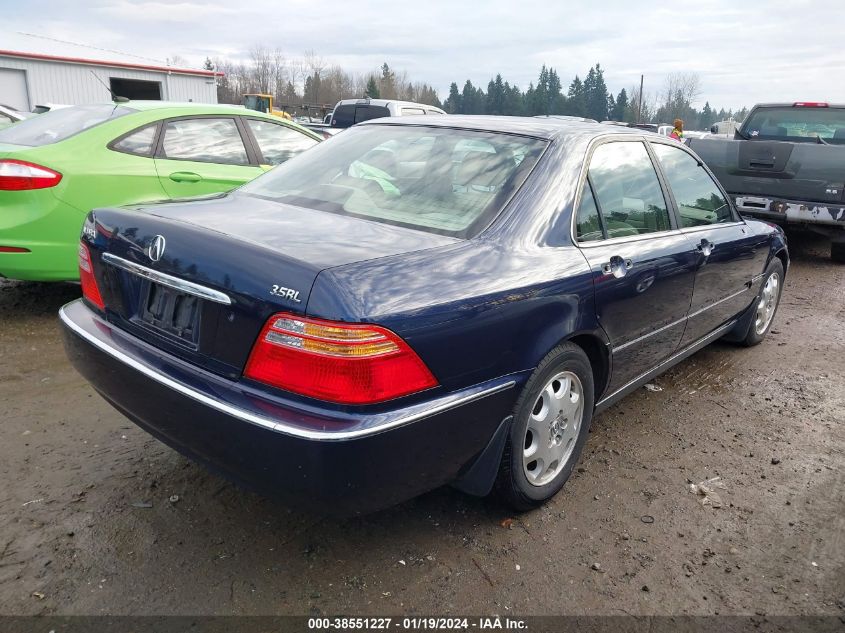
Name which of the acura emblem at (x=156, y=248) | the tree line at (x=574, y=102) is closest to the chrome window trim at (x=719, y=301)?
the acura emblem at (x=156, y=248)

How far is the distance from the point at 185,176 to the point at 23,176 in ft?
3.39

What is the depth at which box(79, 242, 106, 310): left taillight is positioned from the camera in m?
2.66

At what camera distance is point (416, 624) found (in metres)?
2.15

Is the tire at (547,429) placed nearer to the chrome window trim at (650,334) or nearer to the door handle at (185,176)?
the chrome window trim at (650,334)

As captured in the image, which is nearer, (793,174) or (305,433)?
(305,433)

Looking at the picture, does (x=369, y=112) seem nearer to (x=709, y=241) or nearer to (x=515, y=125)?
(x=709, y=241)

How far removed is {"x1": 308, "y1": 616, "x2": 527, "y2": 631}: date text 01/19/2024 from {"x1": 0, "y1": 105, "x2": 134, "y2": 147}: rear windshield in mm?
4165

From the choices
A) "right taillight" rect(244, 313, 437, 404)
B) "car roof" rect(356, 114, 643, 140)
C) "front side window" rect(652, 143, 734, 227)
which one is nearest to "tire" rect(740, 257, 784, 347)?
"front side window" rect(652, 143, 734, 227)

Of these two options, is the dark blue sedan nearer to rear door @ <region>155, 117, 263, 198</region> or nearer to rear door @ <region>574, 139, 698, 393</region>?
rear door @ <region>574, 139, 698, 393</region>

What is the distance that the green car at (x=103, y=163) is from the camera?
441 cm

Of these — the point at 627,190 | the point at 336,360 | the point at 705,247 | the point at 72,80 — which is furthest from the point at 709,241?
the point at 72,80

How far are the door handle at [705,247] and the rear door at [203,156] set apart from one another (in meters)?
3.44

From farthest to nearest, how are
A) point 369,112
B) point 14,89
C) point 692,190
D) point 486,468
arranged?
point 14,89
point 369,112
point 692,190
point 486,468

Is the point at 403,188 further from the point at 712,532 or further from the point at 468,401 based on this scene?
the point at 712,532
